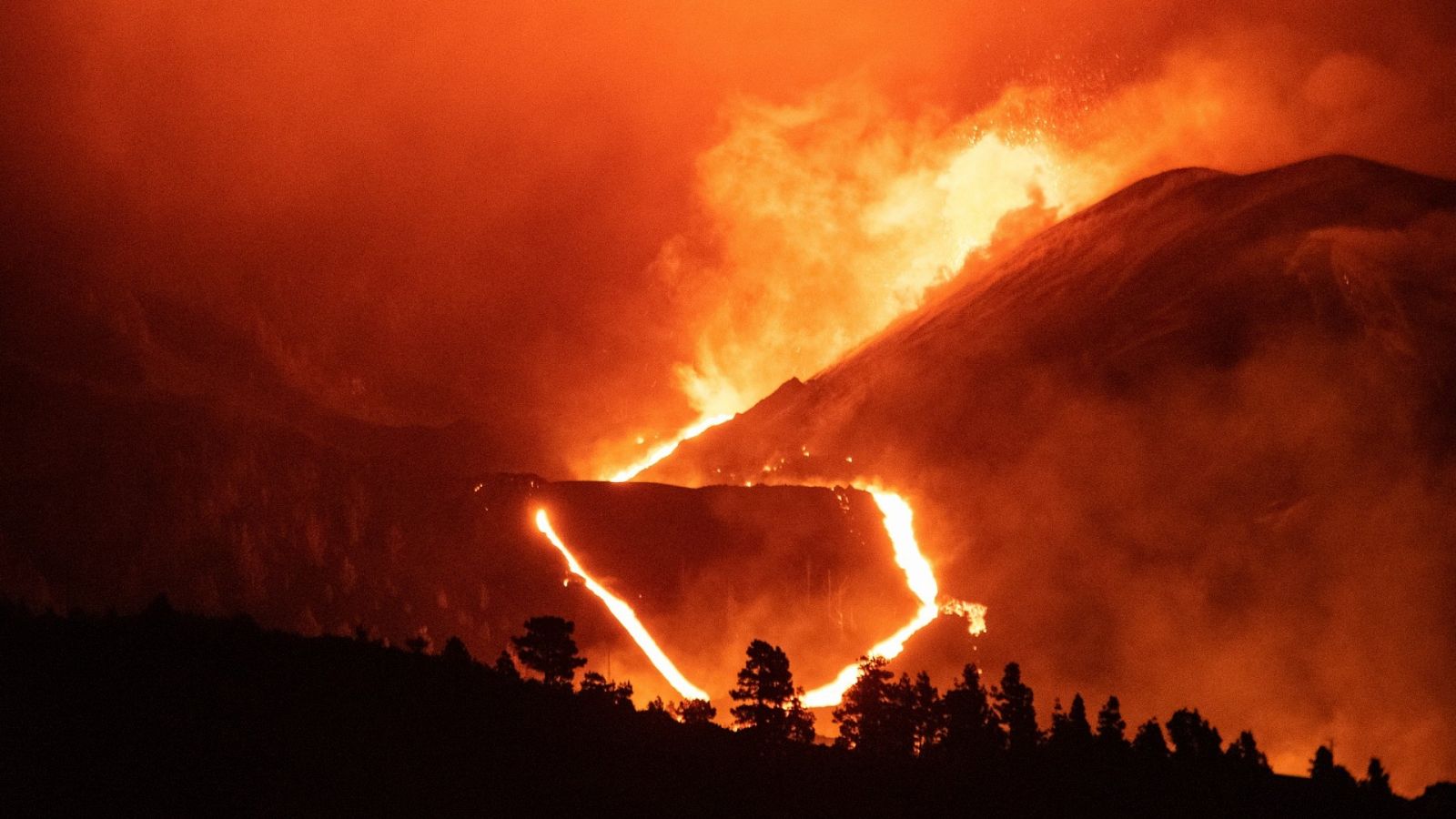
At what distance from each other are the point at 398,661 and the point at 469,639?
201ft

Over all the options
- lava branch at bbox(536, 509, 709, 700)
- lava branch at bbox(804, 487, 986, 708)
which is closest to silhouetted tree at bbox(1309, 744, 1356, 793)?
lava branch at bbox(804, 487, 986, 708)

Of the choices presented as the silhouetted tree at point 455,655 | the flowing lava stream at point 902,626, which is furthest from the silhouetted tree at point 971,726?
the flowing lava stream at point 902,626

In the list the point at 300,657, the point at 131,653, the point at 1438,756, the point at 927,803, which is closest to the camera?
the point at 131,653

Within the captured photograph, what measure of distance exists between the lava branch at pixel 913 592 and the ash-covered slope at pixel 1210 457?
1.29 meters

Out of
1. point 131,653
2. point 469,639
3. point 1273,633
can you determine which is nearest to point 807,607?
point 469,639

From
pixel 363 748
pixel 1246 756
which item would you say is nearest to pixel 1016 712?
pixel 1246 756

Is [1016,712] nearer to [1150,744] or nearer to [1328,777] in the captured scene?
[1150,744]

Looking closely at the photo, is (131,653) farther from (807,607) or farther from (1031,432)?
(1031,432)

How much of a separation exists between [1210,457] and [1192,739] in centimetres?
5546

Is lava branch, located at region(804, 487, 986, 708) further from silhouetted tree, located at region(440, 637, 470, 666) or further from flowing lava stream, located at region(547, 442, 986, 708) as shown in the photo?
silhouetted tree, located at region(440, 637, 470, 666)

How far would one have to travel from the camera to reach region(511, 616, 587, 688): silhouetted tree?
50625 millimetres

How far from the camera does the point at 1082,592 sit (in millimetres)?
104312

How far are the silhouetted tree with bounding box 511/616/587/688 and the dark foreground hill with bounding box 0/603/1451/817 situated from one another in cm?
588

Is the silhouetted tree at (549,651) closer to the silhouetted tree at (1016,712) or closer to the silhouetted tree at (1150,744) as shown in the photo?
the silhouetted tree at (1016,712)
